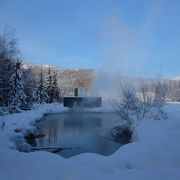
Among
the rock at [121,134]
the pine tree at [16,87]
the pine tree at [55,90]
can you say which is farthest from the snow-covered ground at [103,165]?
the pine tree at [55,90]

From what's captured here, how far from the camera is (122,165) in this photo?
6664 mm

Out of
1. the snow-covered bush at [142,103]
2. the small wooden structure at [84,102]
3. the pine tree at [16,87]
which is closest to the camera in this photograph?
the snow-covered bush at [142,103]

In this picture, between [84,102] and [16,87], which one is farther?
[84,102]

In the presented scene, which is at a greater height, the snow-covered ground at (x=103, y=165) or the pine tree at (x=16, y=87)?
the pine tree at (x=16, y=87)

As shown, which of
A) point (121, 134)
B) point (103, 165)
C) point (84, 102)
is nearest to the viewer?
point (103, 165)

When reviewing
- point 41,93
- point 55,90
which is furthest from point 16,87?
point 55,90

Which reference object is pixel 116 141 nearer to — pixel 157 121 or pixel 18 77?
pixel 157 121

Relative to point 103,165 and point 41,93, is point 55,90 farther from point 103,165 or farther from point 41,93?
point 103,165

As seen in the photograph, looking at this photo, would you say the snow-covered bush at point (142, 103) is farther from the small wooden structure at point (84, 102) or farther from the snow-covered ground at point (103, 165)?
the small wooden structure at point (84, 102)

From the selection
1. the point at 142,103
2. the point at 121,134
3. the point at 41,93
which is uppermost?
the point at 41,93

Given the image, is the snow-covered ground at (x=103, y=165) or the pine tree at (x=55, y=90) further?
the pine tree at (x=55, y=90)

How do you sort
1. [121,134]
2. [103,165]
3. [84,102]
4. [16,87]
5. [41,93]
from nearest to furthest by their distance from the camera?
[103,165]
[121,134]
[16,87]
[84,102]
[41,93]

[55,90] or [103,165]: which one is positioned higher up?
[55,90]

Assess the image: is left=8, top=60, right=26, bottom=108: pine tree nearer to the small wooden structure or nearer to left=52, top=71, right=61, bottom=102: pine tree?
the small wooden structure
